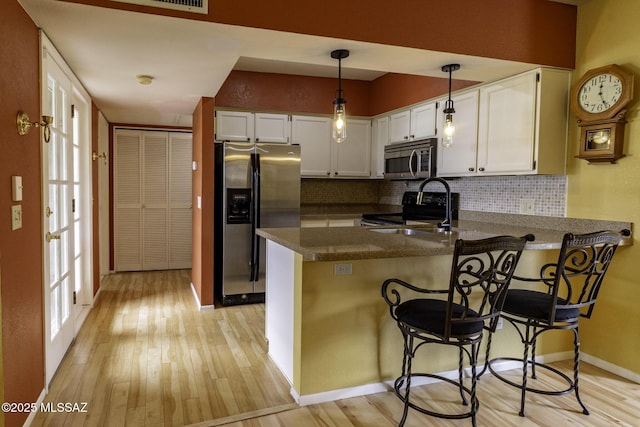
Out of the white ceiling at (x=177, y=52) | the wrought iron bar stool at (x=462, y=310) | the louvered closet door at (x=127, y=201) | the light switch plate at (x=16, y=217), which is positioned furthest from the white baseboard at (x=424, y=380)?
the louvered closet door at (x=127, y=201)

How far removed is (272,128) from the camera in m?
4.98

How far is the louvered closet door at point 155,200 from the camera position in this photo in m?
6.14

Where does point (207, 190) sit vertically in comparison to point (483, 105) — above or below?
below

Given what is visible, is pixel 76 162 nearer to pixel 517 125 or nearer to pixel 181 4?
pixel 181 4

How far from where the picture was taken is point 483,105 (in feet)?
11.8

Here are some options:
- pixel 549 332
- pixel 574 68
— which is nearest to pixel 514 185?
pixel 574 68

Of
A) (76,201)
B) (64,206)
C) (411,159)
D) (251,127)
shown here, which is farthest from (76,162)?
(411,159)

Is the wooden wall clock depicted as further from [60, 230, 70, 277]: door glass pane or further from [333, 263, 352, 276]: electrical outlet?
[60, 230, 70, 277]: door glass pane

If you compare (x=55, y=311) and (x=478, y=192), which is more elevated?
(x=478, y=192)

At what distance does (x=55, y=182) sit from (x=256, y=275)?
7.12 feet

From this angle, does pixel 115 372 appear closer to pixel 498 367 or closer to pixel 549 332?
pixel 498 367

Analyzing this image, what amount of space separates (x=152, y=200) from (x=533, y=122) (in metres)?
5.04

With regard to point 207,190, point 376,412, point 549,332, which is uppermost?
point 207,190

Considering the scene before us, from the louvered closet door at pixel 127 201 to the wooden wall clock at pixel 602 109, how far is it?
5.37 meters
